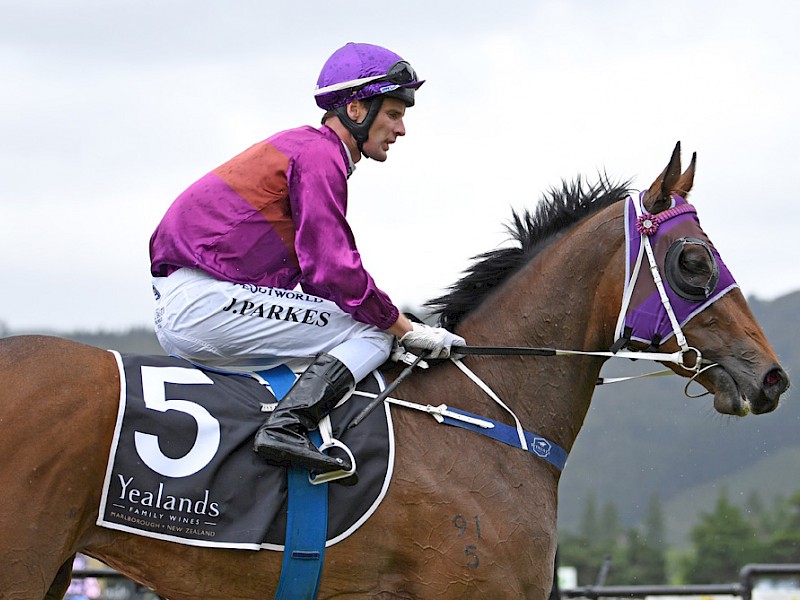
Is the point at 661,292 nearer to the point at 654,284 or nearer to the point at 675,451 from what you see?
the point at 654,284

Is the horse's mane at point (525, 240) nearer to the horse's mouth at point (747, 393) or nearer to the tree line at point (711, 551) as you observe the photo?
the horse's mouth at point (747, 393)

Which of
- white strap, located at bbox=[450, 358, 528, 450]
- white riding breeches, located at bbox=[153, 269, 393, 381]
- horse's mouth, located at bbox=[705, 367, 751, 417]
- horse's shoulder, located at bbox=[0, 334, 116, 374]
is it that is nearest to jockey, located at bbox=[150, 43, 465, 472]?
white riding breeches, located at bbox=[153, 269, 393, 381]

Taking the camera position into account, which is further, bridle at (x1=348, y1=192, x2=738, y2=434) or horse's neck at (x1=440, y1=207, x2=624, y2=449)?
horse's neck at (x1=440, y1=207, x2=624, y2=449)

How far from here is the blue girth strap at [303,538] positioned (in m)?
4.25

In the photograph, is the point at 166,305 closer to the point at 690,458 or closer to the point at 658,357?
the point at 658,357

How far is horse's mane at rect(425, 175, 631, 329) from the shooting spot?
5.13 m

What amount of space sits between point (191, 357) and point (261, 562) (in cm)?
92

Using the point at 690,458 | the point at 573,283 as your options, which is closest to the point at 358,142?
the point at 573,283

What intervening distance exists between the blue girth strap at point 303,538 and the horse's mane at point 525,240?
1.17 metres

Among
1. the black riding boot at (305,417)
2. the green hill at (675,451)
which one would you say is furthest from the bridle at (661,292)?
the green hill at (675,451)

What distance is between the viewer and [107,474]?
13.3 ft

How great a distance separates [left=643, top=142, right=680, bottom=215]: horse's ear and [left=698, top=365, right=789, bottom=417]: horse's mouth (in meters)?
0.75

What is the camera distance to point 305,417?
170 inches

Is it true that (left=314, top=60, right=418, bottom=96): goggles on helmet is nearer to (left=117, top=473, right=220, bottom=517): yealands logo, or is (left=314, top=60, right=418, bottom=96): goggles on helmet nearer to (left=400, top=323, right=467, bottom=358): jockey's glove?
(left=400, top=323, right=467, bottom=358): jockey's glove
